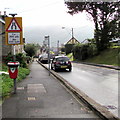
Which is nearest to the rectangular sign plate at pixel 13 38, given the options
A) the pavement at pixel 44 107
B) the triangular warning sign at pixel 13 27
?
the triangular warning sign at pixel 13 27

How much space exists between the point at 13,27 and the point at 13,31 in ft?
0.46

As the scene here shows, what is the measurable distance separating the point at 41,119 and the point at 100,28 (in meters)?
33.3

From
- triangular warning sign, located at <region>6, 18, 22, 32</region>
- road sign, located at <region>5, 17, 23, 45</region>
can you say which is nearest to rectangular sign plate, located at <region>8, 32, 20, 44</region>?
road sign, located at <region>5, 17, 23, 45</region>

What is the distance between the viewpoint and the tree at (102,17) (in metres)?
34.9

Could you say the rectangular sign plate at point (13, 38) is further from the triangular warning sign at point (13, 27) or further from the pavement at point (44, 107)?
the pavement at point (44, 107)

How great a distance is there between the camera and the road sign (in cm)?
738

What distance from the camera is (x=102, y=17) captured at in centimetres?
3672

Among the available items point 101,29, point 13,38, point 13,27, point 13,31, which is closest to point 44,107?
point 13,38

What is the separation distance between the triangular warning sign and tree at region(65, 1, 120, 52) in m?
28.8

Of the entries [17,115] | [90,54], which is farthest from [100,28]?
[17,115]

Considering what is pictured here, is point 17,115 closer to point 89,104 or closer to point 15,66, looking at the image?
point 89,104

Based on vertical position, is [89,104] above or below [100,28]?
below

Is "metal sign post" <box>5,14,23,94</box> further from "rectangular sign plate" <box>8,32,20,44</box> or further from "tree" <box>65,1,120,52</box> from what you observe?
"tree" <box>65,1,120,52</box>

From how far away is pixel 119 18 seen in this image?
1380 inches
